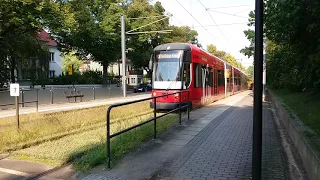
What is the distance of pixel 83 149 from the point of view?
7.33 m

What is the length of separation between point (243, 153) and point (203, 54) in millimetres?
10777

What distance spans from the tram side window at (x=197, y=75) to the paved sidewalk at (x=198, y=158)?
602 centimetres

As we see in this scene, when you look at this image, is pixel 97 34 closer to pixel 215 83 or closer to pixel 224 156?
pixel 215 83

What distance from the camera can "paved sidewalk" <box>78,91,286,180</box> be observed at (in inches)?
212

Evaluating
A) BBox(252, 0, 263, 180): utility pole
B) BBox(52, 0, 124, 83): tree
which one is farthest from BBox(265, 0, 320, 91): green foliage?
BBox(52, 0, 124, 83): tree

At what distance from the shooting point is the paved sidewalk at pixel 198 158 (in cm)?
539

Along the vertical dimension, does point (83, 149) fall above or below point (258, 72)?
below

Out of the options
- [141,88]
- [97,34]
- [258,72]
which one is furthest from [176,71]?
[141,88]

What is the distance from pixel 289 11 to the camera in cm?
943

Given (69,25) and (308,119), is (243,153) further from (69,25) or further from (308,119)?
(69,25)

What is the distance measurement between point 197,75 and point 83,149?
9.38 meters

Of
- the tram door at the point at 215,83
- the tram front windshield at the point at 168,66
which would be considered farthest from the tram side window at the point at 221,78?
the tram front windshield at the point at 168,66

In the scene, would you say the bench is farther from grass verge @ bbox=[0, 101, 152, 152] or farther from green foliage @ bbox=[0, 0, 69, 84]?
grass verge @ bbox=[0, 101, 152, 152]

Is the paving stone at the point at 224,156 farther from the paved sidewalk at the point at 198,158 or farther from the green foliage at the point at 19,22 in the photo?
the green foliage at the point at 19,22
